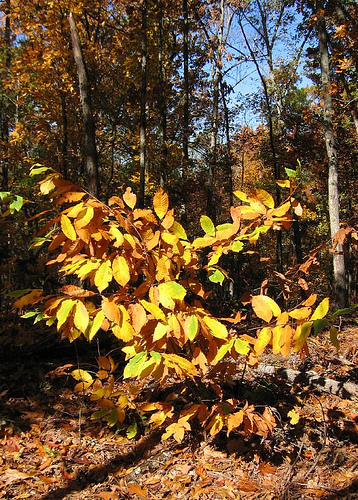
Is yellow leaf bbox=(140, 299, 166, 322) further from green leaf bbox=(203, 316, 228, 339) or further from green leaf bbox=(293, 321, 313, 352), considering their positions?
green leaf bbox=(293, 321, 313, 352)

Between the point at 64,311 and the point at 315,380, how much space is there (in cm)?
266

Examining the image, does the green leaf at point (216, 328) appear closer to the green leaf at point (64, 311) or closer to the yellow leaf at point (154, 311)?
the yellow leaf at point (154, 311)

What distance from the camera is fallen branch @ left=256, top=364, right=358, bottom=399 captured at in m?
3.03

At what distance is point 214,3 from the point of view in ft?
44.2

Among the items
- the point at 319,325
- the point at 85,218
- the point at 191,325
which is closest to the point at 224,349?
the point at 191,325

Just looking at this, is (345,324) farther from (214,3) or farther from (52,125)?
(214,3)

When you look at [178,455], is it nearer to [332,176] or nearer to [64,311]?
[64,311]

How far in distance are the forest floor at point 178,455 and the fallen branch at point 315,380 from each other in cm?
6

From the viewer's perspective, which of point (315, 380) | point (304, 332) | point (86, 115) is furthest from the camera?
point (86, 115)

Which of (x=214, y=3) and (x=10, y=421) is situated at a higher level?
(x=214, y=3)

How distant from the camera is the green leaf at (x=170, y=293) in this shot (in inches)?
54.8

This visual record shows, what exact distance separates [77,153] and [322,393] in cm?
1212

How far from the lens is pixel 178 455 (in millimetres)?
2463

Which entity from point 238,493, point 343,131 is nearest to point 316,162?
point 343,131
